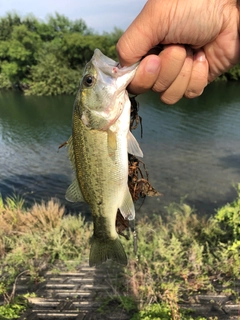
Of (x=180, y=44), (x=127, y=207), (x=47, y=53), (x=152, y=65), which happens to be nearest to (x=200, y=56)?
(x=180, y=44)

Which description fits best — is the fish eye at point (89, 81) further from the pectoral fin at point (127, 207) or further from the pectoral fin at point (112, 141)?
the pectoral fin at point (127, 207)

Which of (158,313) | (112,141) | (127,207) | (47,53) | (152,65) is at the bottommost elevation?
(47,53)

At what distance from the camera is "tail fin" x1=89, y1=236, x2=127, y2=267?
2.42m

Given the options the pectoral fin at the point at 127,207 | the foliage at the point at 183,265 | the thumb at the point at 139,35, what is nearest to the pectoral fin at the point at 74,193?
the pectoral fin at the point at 127,207

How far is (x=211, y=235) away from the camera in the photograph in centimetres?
618

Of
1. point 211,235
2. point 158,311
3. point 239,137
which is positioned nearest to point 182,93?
Result: point 158,311

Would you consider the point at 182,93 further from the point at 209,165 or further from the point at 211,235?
the point at 209,165

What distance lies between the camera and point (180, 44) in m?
2.51

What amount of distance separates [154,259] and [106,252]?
3314mm

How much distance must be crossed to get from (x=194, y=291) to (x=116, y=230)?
2931mm

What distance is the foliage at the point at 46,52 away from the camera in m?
46.8

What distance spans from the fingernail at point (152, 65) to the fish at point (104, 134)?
10 cm

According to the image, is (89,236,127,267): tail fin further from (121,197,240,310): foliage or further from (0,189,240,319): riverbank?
(121,197,240,310): foliage

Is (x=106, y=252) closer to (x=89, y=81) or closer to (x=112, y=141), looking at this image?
(x=112, y=141)
